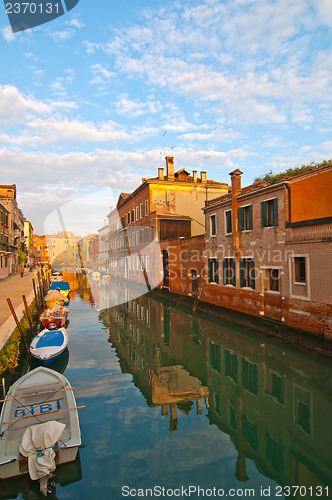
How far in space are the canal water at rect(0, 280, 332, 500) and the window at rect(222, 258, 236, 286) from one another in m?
4.38

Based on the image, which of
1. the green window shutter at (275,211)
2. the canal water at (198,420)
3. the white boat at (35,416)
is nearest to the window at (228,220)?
the green window shutter at (275,211)

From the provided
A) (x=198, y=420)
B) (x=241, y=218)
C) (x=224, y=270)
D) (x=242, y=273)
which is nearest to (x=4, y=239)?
(x=224, y=270)

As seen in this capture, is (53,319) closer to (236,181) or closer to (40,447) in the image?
(40,447)

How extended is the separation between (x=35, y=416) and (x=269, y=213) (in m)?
13.6

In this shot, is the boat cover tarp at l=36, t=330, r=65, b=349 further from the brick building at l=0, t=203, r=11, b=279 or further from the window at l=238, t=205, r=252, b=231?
the brick building at l=0, t=203, r=11, b=279

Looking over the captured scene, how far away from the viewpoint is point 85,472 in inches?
237

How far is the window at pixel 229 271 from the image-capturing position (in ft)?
63.3

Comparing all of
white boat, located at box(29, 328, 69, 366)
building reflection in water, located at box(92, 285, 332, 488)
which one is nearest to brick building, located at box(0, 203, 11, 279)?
building reflection in water, located at box(92, 285, 332, 488)

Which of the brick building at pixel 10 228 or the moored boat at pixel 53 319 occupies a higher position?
the brick building at pixel 10 228

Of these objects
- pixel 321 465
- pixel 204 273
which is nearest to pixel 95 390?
pixel 321 465

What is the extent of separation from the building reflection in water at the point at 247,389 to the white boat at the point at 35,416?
2.71 meters

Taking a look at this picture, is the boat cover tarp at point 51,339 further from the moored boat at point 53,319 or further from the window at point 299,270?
the window at point 299,270

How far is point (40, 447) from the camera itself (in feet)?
18.6

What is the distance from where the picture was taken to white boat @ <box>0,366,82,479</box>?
5.69 meters
